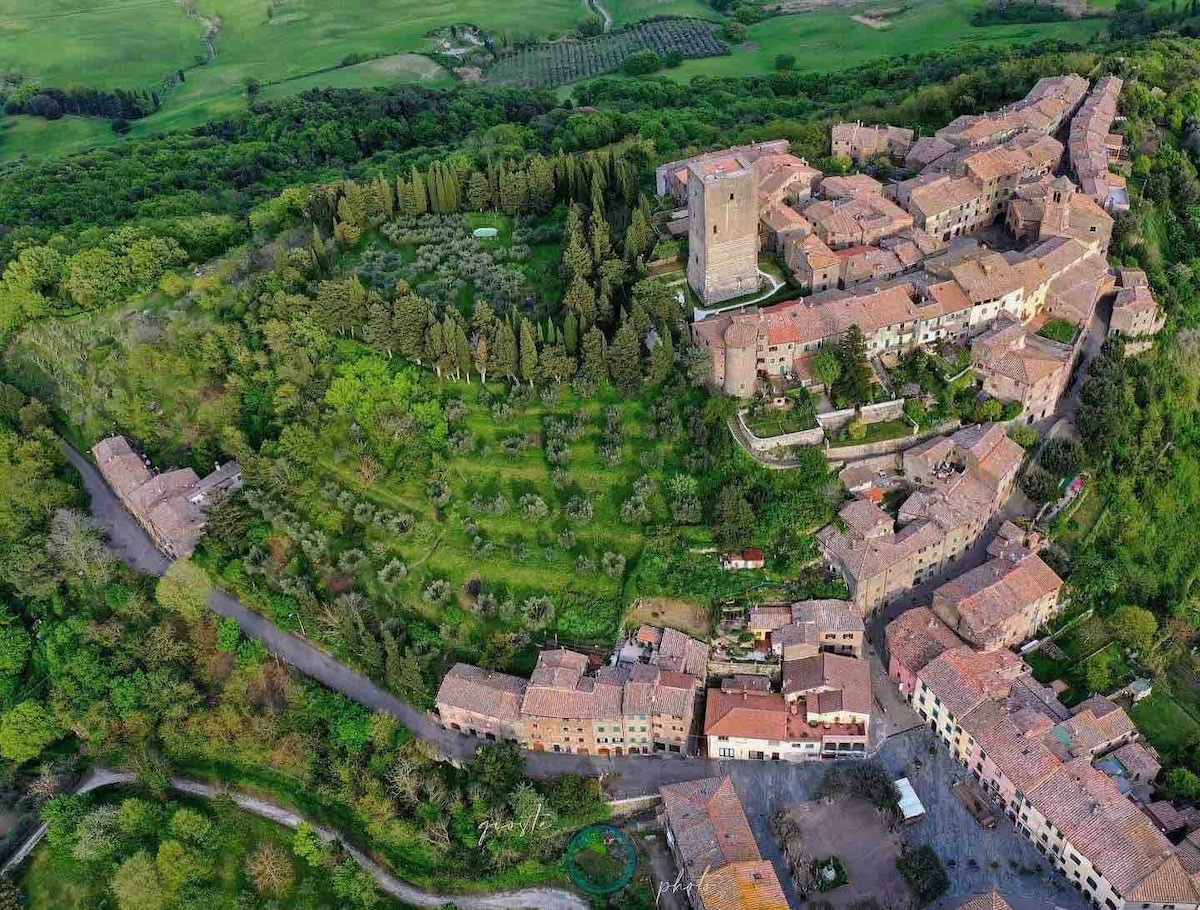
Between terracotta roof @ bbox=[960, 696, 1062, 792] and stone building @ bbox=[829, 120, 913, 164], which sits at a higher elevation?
stone building @ bbox=[829, 120, 913, 164]

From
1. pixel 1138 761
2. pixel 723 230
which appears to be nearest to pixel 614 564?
pixel 723 230

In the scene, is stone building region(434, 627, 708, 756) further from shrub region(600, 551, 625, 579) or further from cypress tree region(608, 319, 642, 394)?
cypress tree region(608, 319, 642, 394)

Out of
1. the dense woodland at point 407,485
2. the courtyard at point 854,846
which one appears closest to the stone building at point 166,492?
the dense woodland at point 407,485

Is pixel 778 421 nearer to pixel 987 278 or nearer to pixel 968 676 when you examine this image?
pixel 987 278

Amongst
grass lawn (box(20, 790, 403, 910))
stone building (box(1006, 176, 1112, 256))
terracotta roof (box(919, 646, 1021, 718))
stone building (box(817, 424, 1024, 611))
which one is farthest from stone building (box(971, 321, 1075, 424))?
grass lawn (box(20, 790, 403, 910))

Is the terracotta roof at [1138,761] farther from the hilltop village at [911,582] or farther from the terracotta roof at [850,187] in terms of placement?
the terracotta roof at [850,187]

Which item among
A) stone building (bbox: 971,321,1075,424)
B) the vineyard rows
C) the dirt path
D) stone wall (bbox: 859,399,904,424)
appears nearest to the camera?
stone wall (bbox: 859,399,904,424)

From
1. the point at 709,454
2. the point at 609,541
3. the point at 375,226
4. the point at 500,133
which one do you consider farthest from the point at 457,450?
the point at 500,133
